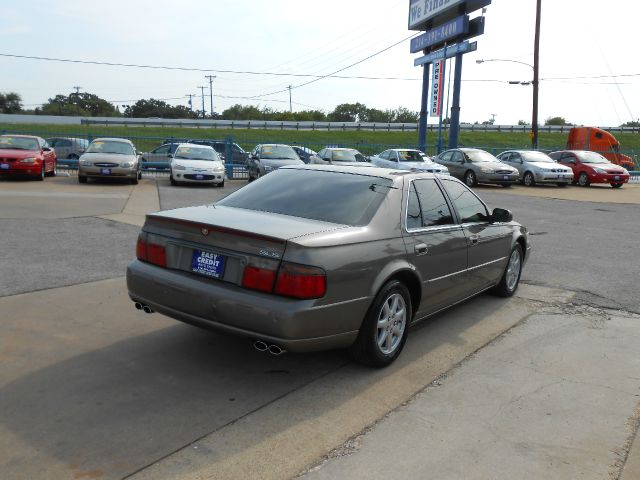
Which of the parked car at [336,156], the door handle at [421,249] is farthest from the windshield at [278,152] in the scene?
the door handle at [421,249]

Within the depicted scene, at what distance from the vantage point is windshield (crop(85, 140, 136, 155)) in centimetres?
1809

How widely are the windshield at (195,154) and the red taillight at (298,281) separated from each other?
16.0 metres

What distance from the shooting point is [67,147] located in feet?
77.6

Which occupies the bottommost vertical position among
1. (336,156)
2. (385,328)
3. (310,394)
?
(310,394)

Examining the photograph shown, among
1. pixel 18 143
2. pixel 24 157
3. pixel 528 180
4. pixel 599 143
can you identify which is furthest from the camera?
pixel 599 143

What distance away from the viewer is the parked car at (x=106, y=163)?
17.3 meters

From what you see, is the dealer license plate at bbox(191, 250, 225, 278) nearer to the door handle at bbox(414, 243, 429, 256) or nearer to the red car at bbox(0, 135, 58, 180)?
the door handle at bbox(414, 243, 429, 256)

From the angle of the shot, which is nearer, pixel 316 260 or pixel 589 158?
pixel 316 260

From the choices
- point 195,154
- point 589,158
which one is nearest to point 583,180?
point 589,158

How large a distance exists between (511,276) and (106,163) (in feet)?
46.0

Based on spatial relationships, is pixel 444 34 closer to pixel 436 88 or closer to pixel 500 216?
pixel 436 88

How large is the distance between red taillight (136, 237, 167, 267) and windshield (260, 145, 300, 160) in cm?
1674

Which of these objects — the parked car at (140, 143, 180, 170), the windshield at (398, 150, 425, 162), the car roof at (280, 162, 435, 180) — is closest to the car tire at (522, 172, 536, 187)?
the windshield at (398, 150, 425, 162)

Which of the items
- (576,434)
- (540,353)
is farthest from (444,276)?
(576,434)
